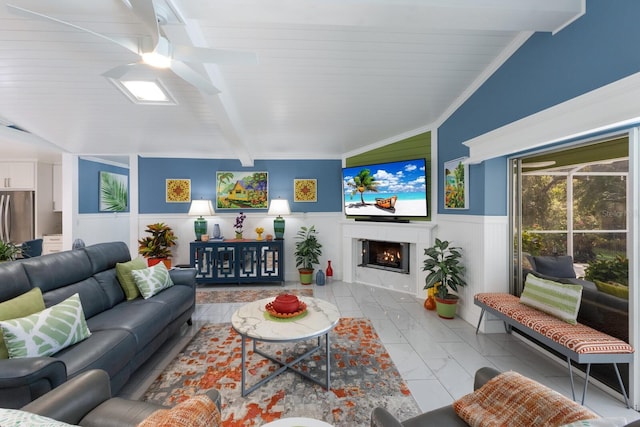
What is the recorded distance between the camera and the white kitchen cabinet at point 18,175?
5.02m

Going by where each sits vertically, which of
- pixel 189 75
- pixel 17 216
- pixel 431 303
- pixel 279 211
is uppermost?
pixel 189 75

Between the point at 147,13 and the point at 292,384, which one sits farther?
the point at 292,384

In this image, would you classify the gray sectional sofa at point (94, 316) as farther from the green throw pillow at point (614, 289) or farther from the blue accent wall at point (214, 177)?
the green throw pillow at point (614, 289)

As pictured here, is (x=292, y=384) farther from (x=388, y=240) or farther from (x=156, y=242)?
(x=156, y=242)

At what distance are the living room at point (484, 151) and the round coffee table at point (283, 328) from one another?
1.92 m

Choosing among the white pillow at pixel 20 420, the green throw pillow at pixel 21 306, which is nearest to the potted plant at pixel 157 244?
the green throw pillow at pixel 21 306

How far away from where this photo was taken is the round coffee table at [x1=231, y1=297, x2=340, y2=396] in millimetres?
1856

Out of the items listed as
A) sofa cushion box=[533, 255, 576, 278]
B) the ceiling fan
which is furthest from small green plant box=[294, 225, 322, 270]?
the ceiling fan

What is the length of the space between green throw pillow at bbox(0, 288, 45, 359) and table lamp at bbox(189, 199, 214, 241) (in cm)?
277

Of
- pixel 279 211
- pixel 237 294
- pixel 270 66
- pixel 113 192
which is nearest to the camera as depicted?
pixel 270 66

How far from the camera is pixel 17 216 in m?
4.96

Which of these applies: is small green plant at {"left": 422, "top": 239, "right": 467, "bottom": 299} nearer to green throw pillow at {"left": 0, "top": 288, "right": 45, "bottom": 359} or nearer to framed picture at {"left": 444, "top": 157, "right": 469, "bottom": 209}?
framed picture at {"left": 444, "top": 157, "right": 469, "bottom": 209}

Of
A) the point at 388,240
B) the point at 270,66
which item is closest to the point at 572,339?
the point at 388,240

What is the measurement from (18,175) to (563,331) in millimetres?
8179
